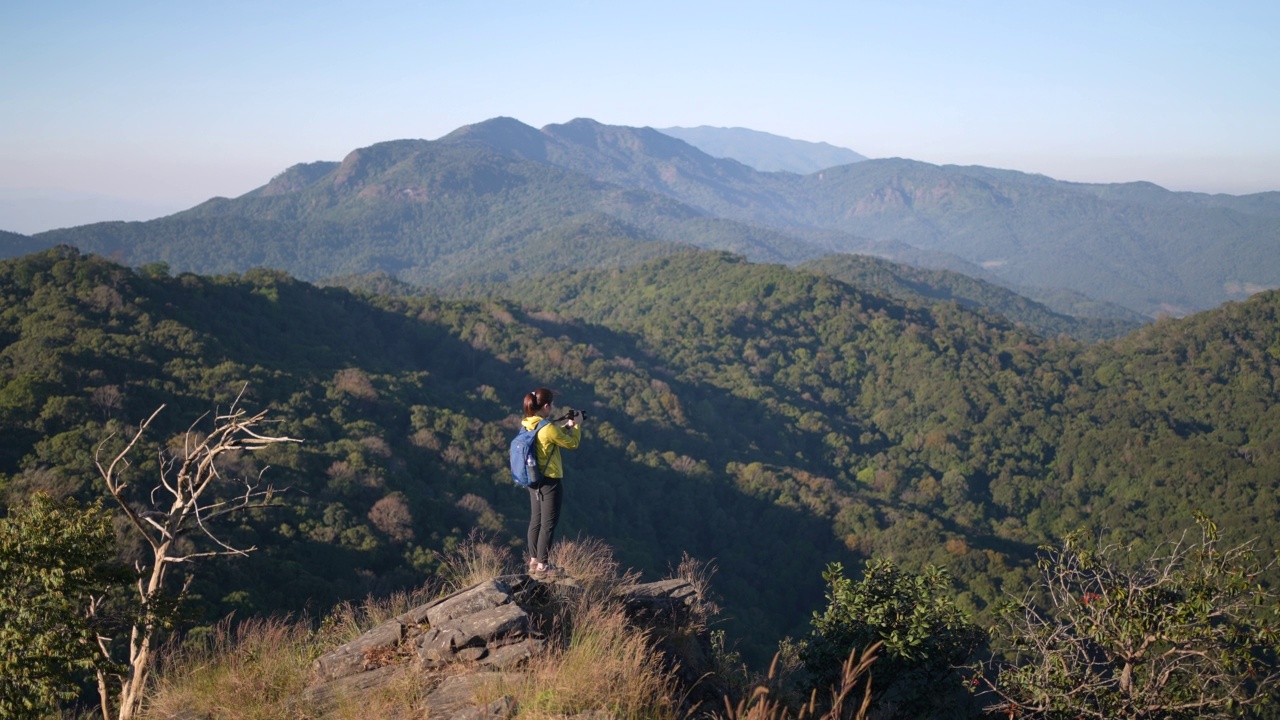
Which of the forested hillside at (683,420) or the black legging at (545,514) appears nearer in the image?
the black legging at (545,514)

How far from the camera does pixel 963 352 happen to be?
66.1 m

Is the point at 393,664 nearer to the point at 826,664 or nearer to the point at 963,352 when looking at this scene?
the point at 826,664

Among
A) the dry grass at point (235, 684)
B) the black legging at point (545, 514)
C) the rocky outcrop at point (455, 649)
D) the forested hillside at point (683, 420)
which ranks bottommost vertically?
the forested hillside at point (683, 420)

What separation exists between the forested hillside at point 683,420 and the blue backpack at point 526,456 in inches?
328

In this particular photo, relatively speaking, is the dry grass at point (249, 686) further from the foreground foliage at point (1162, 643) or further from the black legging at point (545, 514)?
the foreground foliage at point (1162, 643)

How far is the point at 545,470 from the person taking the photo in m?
6.83

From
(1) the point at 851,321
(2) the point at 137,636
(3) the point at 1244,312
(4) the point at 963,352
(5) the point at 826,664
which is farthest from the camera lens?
(1) the point at 851,321

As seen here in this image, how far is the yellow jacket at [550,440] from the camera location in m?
6.64

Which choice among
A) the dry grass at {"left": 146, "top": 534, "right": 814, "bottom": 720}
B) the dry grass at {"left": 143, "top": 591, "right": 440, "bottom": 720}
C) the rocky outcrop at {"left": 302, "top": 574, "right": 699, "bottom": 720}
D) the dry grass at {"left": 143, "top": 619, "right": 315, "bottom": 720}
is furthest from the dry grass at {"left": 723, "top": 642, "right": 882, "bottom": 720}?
the dry grass at {"left": 143, "top": 619, "right": 315, "bottom": 720}

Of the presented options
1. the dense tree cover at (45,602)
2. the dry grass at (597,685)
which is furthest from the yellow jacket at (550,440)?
the dense tree cover at (45,602)

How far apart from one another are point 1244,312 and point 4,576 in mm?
74825

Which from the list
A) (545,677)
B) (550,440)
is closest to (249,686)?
(545,677)

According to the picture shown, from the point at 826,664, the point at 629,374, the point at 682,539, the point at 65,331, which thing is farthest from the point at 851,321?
the point at 826,664

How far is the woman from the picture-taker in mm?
6656
